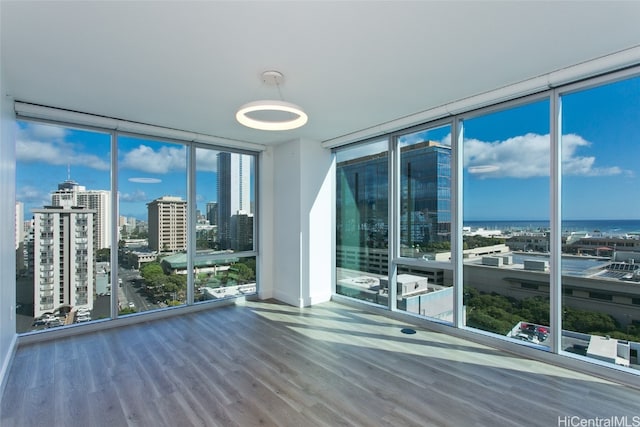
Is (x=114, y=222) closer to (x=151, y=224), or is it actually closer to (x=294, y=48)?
(x=151, y=224)

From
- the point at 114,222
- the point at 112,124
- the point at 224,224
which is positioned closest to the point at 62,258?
the point at 114,222

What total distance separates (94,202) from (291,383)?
3698 mm

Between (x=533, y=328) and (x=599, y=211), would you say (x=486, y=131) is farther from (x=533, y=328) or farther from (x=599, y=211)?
(x=533, y=328)

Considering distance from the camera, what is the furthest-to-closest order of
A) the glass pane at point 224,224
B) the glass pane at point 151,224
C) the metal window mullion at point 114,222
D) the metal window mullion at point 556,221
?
the glass pane at point 224,224 < the glass pane at point 151,224 < the metal window mullion at point 114,222 < the metal window mullion at point 556,221

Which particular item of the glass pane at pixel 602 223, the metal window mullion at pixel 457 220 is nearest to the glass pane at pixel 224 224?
the metal window mullion at pixel 457 220

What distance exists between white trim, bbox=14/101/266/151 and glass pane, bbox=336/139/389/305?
1957 millimetres

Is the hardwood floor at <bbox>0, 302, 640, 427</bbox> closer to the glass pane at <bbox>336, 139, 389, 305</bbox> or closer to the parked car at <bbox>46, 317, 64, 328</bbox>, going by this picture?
the parked car at <bbox>46, 317, 64, 328</bbox>

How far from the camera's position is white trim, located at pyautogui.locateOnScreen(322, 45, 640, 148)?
8.96 ft

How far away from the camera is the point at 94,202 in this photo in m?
4.38

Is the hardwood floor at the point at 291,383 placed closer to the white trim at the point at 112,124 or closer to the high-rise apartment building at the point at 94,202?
the high-rise apartment building at the point at 94,202

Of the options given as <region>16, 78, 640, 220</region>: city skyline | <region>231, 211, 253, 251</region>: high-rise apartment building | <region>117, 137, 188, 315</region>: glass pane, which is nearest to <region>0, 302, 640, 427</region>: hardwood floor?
<region>117, 137, 188, 315</region>: glass pane

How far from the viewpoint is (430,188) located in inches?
172

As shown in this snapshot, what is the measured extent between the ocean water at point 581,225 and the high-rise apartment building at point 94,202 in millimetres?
5152

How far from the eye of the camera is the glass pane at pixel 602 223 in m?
2.92
